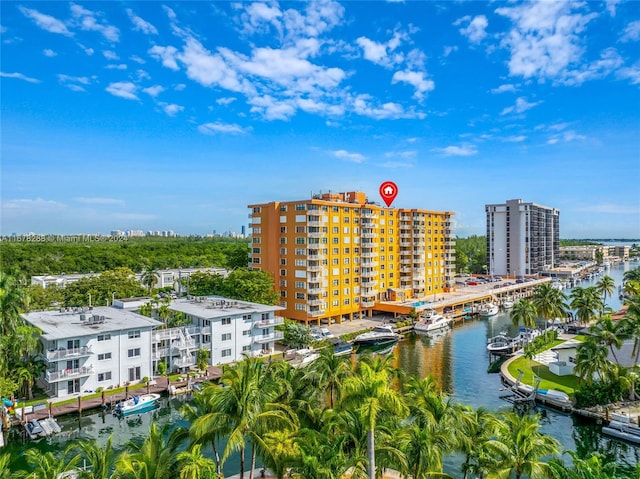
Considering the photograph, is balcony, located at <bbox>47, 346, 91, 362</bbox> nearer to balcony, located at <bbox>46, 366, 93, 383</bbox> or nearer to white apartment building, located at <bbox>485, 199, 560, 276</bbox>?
balcony, located at <bbox>46, 366, 93, 383</bbox>

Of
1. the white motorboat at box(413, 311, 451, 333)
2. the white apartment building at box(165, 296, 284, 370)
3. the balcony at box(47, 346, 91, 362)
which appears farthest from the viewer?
the white motorboat at box(413, 311, 451, 333)

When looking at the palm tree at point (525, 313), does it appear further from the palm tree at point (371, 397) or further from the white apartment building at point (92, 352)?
the palm tree at point (371, 397)

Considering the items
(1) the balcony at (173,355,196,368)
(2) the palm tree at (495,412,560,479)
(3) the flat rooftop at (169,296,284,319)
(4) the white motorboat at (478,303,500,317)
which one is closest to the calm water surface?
(1) the balcony at (173,355,196,368)

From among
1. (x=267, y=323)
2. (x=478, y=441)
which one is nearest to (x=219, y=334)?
(x=267, y=323)

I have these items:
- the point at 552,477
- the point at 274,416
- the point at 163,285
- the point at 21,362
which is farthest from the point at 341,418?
the point at 163,285

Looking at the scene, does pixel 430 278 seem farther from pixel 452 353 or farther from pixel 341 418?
pixel 341 418

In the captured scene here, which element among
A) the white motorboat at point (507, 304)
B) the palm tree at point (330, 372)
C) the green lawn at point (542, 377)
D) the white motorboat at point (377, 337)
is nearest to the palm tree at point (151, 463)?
the palm tree at point (330, 372)

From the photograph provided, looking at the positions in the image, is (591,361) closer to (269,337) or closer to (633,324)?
(633,324)

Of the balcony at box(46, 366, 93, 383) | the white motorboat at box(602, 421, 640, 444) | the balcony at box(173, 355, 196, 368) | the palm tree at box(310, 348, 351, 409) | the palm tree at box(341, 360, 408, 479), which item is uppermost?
the palm tree at box(341, 360, 408, 479)
